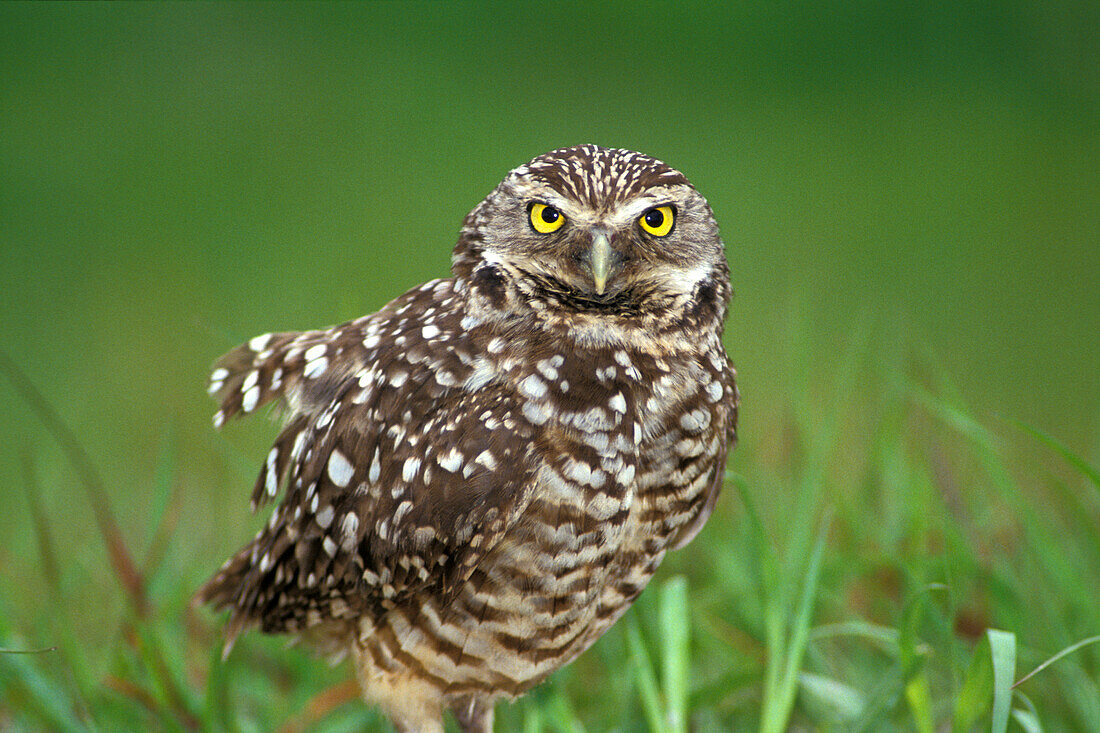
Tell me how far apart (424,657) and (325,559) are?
22 cm

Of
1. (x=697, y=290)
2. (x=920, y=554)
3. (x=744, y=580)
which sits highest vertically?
(x=697, y=290)

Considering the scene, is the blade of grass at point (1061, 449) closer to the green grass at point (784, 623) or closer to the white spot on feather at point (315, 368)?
the green grass at point (784, 623)

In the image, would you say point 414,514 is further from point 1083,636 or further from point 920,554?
point 1083,636

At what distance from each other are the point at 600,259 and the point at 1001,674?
31.9 inches

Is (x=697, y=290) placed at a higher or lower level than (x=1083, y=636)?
higher

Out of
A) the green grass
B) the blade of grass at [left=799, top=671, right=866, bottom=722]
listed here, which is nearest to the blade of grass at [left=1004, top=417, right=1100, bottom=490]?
the green grass

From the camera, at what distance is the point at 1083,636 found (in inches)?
76.0

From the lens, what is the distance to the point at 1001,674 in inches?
53.4

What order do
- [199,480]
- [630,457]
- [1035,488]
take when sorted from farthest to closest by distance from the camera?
[199,480] < [1035,488] < [630,457]

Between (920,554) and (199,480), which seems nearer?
(920,554)

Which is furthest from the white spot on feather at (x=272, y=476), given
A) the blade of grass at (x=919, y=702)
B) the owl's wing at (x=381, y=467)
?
the blade of grass at (x=919, y=702)

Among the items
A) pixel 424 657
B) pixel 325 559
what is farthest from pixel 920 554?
pixel 325 559

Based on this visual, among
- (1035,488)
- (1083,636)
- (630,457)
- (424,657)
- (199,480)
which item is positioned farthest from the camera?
(199,480)

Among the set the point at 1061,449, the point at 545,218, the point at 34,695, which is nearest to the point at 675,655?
the point at 1061,449
